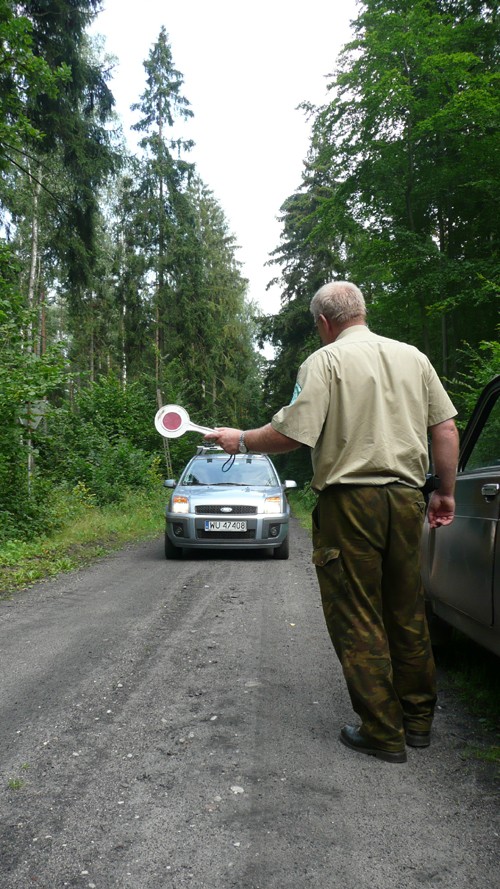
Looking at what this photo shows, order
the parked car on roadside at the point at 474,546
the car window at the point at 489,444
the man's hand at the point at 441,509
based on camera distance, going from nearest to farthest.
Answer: the parked car on roadside at the point at 474,546, the man's hand at the point at 441,509, the car window at the point at 489,444

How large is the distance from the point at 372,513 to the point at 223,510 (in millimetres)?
6846

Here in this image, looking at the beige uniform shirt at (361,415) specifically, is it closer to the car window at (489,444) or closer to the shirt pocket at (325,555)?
the shirt pocket at (325,555)

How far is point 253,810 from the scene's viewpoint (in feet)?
7.97

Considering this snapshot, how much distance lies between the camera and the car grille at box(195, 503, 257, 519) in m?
9.60

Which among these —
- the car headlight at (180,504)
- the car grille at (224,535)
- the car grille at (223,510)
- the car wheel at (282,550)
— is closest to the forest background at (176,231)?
the car headlight at (180,504)

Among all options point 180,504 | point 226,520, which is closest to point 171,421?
point 226,520

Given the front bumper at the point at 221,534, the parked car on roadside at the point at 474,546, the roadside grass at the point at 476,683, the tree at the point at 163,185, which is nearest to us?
the parked car on roadside at the point at 474,546

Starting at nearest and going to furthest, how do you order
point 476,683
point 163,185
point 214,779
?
point 214,779
point 476,683
point 163,185

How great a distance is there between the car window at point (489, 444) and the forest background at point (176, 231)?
6.74 meters

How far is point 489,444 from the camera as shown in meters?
3.69

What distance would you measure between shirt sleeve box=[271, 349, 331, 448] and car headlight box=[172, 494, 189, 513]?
6849 mm

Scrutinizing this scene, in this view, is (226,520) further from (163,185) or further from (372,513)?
(163,185)

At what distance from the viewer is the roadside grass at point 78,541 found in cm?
819

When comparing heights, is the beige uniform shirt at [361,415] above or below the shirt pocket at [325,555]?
above
